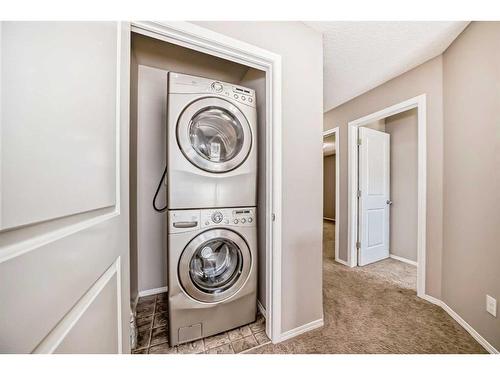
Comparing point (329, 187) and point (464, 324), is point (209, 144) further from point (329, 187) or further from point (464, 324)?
point (329, 187)

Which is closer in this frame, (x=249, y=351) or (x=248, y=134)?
(x=249, y=351)

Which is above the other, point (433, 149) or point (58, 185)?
point (433, 149)

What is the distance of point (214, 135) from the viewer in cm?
142

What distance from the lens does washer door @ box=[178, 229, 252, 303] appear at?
129 cm

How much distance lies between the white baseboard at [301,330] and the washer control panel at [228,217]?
2.65ft

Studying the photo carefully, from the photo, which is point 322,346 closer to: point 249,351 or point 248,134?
point 249,351

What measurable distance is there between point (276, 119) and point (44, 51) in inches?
44.5

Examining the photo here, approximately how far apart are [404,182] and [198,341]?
327 centimetres

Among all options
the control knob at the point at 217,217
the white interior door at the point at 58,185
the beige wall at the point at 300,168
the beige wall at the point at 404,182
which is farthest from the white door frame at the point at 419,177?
the white interior door at the point at 58,185

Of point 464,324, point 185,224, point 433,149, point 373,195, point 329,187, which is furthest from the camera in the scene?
point 329,187

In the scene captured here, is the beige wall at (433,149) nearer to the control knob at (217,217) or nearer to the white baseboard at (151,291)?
the control knob at (217,217)

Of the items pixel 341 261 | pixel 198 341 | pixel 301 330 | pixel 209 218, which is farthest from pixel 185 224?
pixel 341 261
